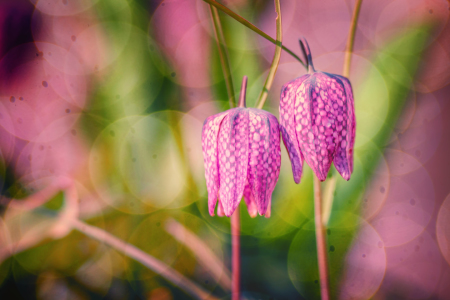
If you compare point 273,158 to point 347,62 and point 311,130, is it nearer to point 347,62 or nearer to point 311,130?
point 311,130

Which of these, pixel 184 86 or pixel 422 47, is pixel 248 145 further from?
pixel 422 47

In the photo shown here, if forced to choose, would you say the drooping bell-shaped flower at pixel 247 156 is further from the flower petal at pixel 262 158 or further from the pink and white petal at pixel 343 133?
the pink and white petal at pixel 343 133

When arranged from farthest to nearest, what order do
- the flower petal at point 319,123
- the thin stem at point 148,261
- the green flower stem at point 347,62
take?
the thin stem at point 148,261 < the green flower stem at point 347,62 < the flower petal at point 319,123

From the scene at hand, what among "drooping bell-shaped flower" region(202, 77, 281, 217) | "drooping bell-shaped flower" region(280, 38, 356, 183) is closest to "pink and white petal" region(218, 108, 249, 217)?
"drooping bell-shaped flower" region(202, 77, 281, 217)

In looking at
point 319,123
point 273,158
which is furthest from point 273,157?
point 319,123

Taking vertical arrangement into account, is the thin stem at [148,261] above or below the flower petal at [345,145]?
below

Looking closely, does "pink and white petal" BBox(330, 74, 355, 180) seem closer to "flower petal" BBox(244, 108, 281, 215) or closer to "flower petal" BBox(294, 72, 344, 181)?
"flower petal" BBox(294, 72, 344, 181)

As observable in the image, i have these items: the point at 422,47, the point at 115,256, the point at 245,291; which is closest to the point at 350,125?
the point at 422,47

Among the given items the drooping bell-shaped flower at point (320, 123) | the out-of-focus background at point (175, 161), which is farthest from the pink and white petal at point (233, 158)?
the out-of-focus background at point (175, 161)
